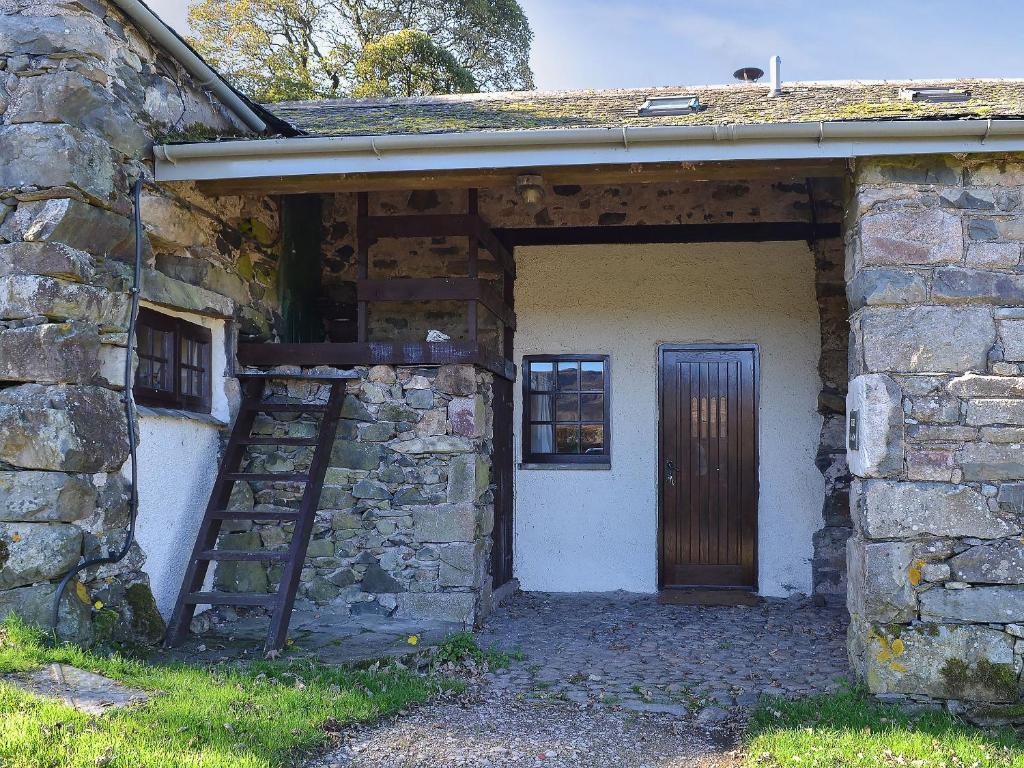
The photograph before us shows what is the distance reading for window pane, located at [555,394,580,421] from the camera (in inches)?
296

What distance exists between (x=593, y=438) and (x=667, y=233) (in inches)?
70.3

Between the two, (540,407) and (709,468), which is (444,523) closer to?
(540,407)

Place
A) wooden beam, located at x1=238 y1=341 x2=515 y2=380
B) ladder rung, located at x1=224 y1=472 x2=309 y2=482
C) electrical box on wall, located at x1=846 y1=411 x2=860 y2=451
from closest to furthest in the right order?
electrical box on wall, located at x1=846 y1=411 x2=860 y2=451 < ladder rung, located at x1=224 y1=472 x2=309 y2=482 < wooden beam, located at x1=238 y1=341 x2=515 y2=380

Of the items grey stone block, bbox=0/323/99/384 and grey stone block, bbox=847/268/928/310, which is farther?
grey stone block, bbox=847/268/928/310

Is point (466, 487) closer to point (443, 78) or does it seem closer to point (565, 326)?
point (565, 326)

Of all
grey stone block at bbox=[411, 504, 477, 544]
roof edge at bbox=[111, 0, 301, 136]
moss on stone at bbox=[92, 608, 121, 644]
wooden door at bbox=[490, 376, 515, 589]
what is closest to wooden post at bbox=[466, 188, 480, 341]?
wooden door at bbox=[490, 376, 515, 589]

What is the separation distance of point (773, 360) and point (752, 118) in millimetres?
2756

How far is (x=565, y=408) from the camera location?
7539 millimetres

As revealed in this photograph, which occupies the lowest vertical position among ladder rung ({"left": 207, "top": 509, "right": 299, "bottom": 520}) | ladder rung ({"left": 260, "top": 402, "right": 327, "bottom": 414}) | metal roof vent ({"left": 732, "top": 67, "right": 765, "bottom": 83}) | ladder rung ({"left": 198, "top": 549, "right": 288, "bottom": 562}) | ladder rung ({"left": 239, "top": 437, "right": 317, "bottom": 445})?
ladder rung ({"left": 198, "top": 549, "right": 288, "bottom": 562})

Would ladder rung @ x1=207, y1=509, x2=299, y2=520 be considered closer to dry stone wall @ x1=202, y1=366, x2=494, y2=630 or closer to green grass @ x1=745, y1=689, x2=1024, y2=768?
dry stone wall @ x1=202, y1=366, x2=494, y2=630

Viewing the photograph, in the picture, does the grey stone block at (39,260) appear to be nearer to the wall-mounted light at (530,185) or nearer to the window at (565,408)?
the wall-mounted light at (530,185)

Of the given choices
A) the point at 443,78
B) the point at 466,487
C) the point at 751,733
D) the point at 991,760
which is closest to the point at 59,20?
the point at 466,487

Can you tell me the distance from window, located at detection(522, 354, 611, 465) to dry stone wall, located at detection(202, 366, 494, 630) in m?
1.65

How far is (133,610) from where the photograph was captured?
4.71 meters
